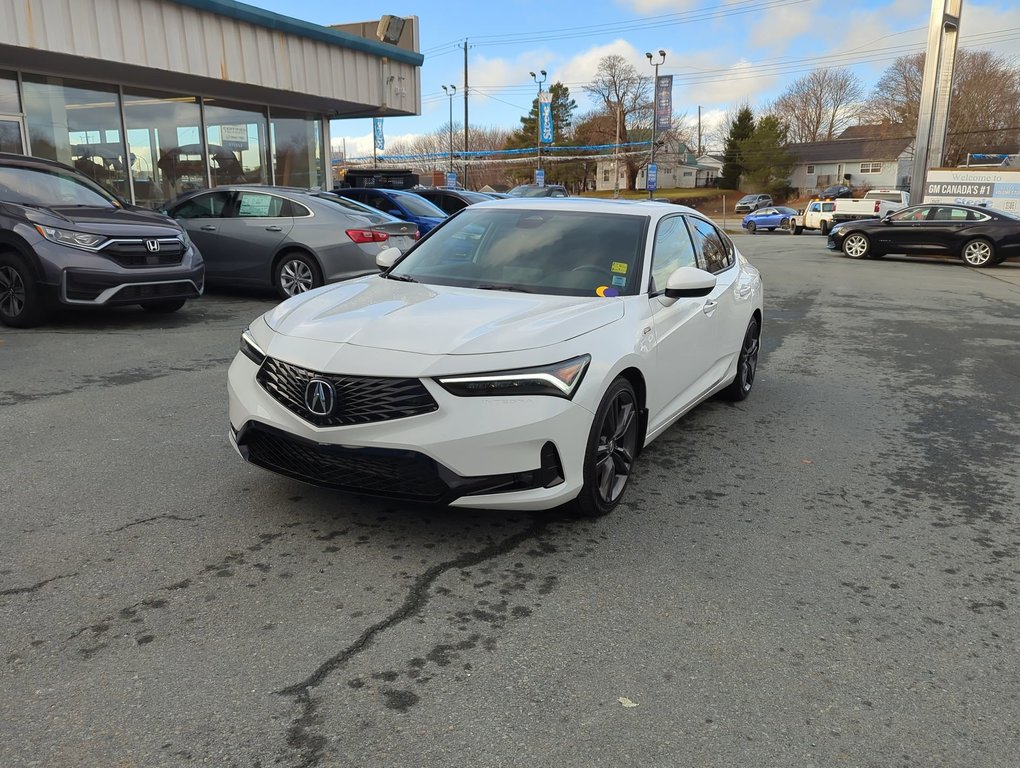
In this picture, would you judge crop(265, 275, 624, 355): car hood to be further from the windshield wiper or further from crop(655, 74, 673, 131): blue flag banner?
crop(655, 74, 673, 131): blue flag banner

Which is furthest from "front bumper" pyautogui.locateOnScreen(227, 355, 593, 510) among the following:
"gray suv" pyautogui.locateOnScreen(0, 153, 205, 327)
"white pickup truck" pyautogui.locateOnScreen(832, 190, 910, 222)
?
"white pickup truck" pyautogui.locateOnScreen(832, 190, 910, 222)

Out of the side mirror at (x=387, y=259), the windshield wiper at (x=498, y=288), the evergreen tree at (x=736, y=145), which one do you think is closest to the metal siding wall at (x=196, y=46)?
the side mirror at (x=387, y=259)

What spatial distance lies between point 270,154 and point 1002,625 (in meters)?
17.8

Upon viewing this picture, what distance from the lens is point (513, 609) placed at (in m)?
3.12

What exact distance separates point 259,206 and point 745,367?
714 centimetres

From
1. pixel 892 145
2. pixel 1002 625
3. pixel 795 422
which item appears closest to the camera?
pixel 1002 625

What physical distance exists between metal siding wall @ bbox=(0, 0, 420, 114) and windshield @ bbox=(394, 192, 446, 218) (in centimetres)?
305

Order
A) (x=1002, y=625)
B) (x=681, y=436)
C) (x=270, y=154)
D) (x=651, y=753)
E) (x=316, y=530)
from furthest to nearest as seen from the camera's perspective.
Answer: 1. (x=270, y=154)
2. (x=681, y=436)
3. (x=316, y=530)
4. (x=1002, y=625)
5. (x=651, y=753)

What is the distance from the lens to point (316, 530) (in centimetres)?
375

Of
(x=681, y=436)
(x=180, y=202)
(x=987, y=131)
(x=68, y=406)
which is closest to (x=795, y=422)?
(x=681, y=436)

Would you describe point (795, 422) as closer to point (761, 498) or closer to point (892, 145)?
point (761, 498)

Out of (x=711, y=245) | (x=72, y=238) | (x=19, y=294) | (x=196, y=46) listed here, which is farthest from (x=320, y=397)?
(x=196, y=46)

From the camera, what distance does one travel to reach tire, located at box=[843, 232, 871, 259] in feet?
70.5

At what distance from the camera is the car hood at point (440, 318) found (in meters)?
3.53
